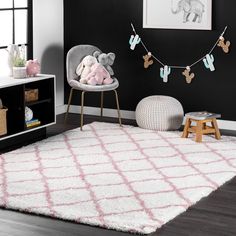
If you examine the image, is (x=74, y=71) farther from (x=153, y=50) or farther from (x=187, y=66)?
(x=187, y=66)

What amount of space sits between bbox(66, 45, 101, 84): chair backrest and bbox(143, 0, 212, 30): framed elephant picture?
2.01ft

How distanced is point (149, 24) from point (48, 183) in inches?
104

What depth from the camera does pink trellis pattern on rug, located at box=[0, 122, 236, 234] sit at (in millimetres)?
3820

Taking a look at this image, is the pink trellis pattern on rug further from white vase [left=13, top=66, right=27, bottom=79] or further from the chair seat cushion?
white vase [left=13, top=66, right=27, bottom=79]

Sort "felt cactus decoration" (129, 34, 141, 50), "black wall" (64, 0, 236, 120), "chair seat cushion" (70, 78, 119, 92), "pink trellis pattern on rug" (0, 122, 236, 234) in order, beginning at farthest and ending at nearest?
"felt cactus decoration" (129, 34, 141, 50), "black wall" (64, 0, 236, 120), "chair seat cushion" (70, 78, 119, 92), "pink trellis pattern on rug" (0, 122, 236, 234)

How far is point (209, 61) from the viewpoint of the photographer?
6.27 metres

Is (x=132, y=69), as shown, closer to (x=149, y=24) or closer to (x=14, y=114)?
(x=149, y=24)

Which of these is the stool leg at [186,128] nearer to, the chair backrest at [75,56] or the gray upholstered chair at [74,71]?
the gray upholstered chair at [74,71]

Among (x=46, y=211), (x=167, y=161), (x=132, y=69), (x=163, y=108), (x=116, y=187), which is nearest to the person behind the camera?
(x=46, y=211)

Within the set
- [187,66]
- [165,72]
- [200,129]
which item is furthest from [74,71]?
[200,129]

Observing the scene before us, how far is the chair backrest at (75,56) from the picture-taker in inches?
250

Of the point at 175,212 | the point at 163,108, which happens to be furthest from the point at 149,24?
the point at 175,212

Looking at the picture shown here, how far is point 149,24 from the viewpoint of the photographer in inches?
256

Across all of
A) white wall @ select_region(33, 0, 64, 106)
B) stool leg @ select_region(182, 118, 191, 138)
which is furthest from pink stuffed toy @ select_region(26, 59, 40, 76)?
stool leg @ select_region(182, 118, 191, 138)
